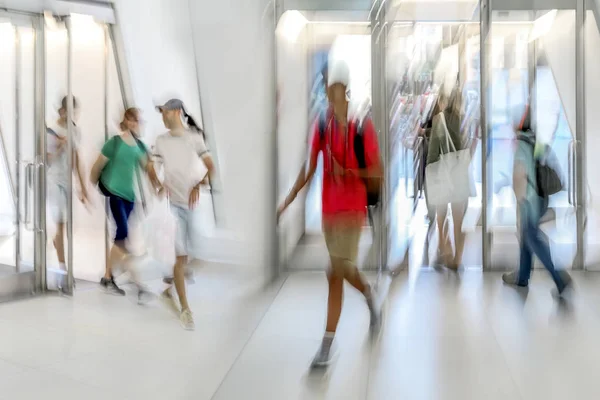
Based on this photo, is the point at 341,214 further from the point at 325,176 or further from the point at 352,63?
the point at 352,63

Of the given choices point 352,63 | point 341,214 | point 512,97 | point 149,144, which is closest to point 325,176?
point 341,214

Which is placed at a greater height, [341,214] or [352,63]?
[352,63]

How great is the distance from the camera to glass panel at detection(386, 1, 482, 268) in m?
4.91

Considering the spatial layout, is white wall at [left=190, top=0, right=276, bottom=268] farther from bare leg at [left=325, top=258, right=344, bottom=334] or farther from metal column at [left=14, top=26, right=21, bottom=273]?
metal column at [left=14, top=26, right=21, bottom=273]

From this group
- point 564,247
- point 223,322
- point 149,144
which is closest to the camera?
point 149,144

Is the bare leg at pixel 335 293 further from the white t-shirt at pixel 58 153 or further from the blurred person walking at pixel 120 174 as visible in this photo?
the white t-shirt at pixel 58 153

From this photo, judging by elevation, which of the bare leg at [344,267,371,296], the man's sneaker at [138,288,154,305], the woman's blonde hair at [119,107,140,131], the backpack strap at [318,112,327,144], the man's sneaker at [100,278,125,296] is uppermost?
the woman's blonde hair at [119,107,140,131]

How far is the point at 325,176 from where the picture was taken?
283 cm

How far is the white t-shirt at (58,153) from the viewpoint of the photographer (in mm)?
2342

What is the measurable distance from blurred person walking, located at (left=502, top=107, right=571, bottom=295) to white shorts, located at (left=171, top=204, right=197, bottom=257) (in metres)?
2.24

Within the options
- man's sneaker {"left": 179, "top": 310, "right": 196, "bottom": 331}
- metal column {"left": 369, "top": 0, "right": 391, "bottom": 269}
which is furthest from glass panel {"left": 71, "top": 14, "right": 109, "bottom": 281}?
metal column {"left": 369, "top": 0, "right": 391, "bottom": 269}

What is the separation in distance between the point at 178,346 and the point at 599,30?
151 inches

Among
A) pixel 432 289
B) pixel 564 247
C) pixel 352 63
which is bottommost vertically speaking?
pixel 432 289

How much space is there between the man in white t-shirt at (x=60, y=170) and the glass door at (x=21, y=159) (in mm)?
106
